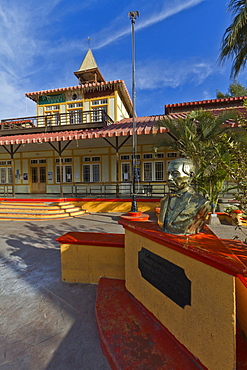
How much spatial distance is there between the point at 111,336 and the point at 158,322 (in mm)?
537

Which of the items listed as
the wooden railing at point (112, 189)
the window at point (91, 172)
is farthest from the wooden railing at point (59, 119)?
the wooden railing at point (112, 189)

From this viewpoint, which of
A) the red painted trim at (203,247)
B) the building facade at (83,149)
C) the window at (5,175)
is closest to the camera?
the red painted trim at (203,247)

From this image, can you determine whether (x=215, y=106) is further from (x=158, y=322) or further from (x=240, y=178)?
(x=158, y=322)

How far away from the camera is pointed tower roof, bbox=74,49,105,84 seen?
55.2 feet

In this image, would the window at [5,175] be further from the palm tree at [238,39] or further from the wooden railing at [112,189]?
the palm tree at [238,39]

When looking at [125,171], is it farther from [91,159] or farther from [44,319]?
[44,319]

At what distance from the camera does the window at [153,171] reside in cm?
1296

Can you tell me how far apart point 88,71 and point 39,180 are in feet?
34.5

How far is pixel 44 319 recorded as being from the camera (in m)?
2.33

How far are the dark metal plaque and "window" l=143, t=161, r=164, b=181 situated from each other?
10888 millimetres

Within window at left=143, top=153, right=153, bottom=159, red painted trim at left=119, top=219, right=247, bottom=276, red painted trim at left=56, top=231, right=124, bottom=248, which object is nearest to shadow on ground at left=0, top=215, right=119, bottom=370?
red painted trim at left=56, top=231, right=124, bottom=248

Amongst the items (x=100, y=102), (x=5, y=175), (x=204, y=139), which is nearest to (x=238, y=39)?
(x=204, y=139)

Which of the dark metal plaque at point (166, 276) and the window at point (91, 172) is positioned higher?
the window at point (91, 172)

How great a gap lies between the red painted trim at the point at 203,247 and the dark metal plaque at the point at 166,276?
21cm
